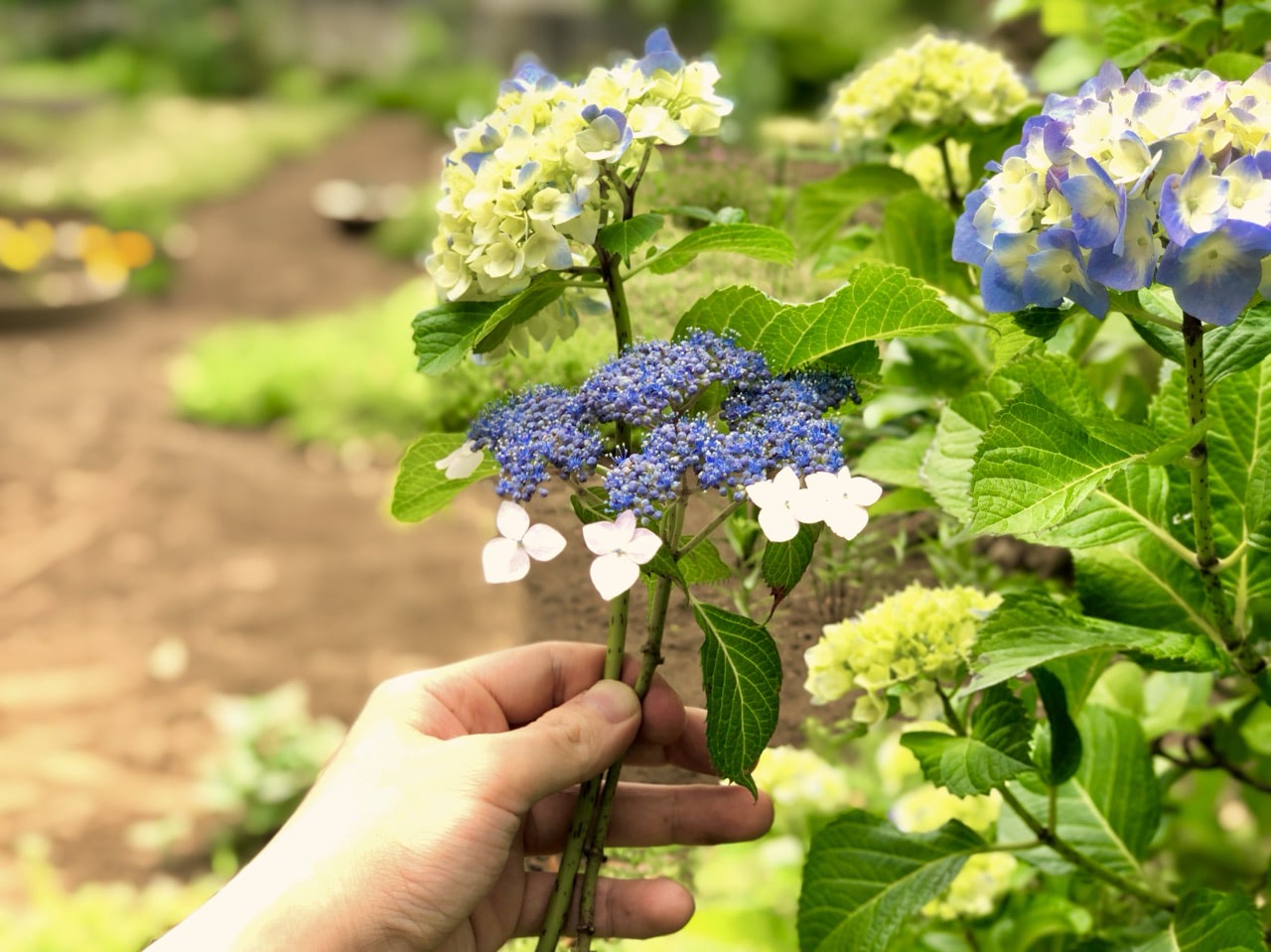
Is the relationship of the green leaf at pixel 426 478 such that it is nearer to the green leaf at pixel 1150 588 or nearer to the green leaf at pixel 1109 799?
the green leaf at pixel 1150 588

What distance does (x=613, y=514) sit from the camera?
608 millimetres

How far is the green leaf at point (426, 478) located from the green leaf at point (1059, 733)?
1.19 feet

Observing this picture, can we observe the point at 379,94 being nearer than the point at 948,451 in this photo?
No

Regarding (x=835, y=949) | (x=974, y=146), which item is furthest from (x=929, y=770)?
(x=974, y=146)

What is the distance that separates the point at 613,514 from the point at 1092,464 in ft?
0.76

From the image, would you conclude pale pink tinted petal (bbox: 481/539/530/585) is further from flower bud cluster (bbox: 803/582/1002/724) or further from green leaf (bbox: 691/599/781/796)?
flower bud cluster (bbox: 803/582/1002/724)

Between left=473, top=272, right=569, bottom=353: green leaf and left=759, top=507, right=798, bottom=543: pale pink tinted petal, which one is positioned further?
left=473, top=272, right=569, bottom=353: green leaf

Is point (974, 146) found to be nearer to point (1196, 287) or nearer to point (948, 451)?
point (948, 451)

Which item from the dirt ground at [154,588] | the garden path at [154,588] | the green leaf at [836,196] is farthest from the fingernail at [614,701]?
the garden path at [154,588]

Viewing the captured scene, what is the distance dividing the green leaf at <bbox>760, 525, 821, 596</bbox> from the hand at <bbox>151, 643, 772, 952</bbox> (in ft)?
0.44

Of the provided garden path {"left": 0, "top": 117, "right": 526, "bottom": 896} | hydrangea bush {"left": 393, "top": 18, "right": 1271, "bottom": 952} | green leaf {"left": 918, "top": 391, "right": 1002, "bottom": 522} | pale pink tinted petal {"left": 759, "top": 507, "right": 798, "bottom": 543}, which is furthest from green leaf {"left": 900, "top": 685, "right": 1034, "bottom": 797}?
garden path {"left": 0, "top": 117, "right": 526, "bottom": 896}

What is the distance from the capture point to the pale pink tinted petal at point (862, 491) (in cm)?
57

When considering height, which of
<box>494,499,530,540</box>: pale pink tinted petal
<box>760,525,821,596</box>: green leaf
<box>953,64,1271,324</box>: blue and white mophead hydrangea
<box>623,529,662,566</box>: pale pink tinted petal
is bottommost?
<box>760,525,821,596</box>: green leaf

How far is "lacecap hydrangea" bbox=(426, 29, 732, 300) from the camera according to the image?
65 centimetres
